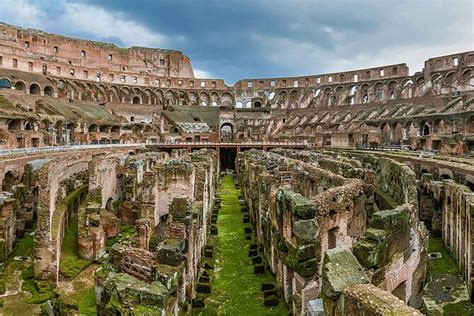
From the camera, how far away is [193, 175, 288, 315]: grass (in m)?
10.3

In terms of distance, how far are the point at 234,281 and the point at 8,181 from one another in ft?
45.9

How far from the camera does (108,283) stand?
6469 mm

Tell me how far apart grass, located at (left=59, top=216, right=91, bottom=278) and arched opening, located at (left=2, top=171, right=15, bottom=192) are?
7624 millimetres

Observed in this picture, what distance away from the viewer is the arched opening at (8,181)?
63.1 feet

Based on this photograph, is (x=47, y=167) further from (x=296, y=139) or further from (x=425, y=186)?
(x=296, y=139)

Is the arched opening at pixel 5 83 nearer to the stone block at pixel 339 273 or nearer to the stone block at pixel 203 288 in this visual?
the stone block at pixel 203 288

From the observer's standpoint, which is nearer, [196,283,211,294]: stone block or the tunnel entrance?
[196,283,211,294]: stone block

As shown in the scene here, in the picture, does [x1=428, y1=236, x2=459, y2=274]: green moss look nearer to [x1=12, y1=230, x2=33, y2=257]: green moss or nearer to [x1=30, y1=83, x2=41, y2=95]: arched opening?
[x1=12, y1=230, x2=33, y2=257]: green moss

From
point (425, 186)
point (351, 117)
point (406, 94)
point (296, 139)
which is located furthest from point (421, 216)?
point (406, 94)

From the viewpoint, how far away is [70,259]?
1195 centimetres

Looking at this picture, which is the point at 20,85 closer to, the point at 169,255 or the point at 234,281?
the point at 234,281

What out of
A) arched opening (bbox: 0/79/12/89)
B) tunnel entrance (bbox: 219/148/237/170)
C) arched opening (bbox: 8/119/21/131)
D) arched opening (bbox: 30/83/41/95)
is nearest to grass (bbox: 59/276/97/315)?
arched opening (bbox: 8/119/21/131)

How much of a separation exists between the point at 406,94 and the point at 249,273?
61.6 metres

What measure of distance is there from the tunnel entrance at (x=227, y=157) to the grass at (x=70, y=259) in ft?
134
